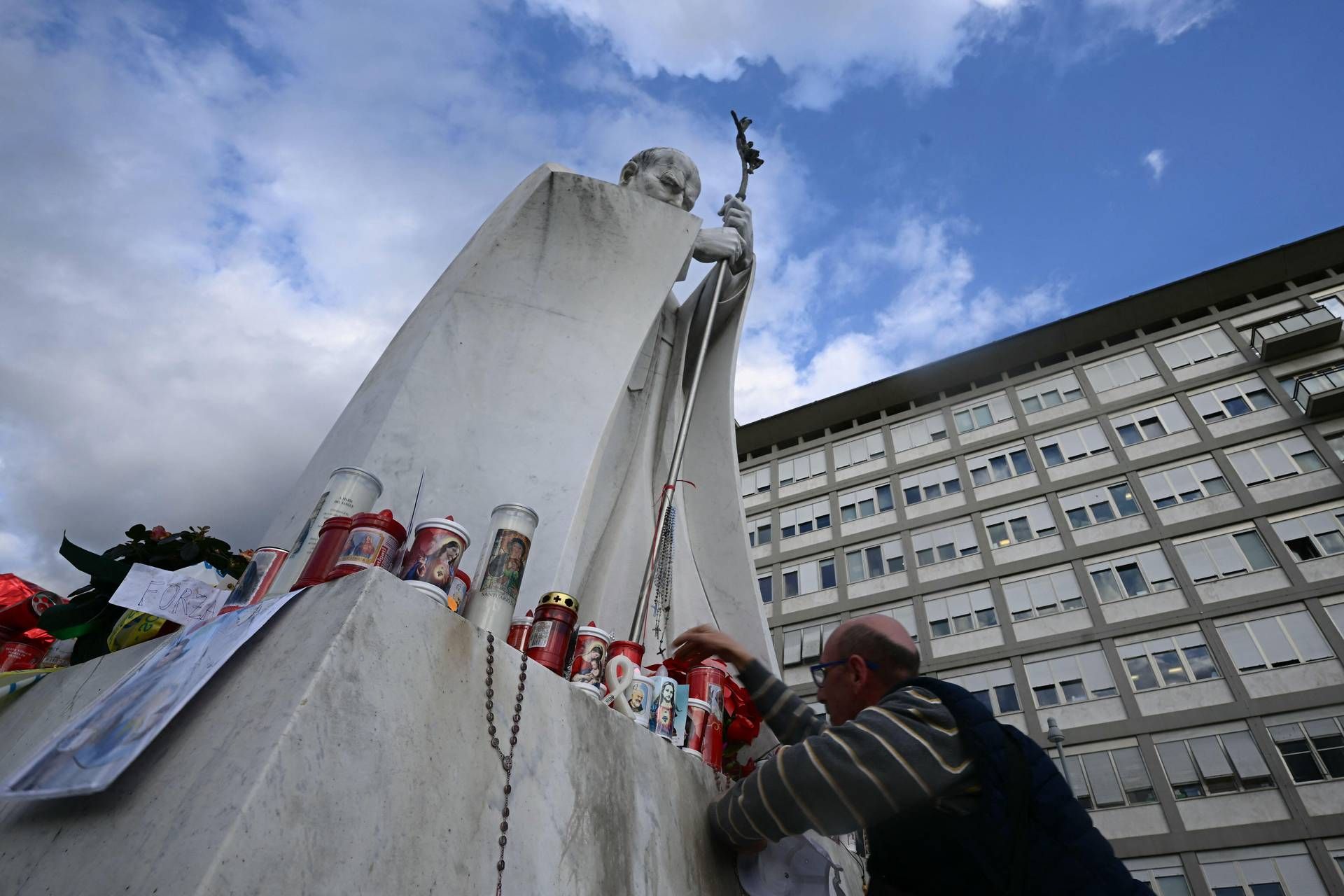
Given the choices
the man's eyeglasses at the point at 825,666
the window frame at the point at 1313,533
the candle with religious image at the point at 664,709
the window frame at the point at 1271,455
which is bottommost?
the candle with religious image at the point at 664,709

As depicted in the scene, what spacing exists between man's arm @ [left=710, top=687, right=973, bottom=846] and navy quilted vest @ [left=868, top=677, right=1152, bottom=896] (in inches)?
1.8

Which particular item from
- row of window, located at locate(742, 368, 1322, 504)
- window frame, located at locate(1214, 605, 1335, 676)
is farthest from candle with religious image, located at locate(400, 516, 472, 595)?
window frame, located at locate(1214, 605, 1335, 676)

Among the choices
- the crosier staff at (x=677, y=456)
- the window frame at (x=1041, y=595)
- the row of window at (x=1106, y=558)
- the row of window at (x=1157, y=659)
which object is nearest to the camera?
the crosier staff at (x=677, y=456)

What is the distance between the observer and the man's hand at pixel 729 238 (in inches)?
157

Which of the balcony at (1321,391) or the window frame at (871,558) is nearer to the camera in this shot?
the balcony at (1321,391)

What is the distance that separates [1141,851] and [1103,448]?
942 centimetres

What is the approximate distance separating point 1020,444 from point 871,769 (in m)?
20.6

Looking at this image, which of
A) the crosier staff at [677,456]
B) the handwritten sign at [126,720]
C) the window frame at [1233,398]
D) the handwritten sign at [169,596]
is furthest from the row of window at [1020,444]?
the handwritten sign at [126,720]

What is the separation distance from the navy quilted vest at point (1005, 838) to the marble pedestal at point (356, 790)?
55 cm

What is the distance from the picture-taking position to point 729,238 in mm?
4023

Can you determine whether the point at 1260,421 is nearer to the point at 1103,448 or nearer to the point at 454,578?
the point at 1103,448

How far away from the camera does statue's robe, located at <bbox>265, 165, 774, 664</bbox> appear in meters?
2.72

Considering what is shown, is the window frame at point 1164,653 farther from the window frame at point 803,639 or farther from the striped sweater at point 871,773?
the striped sweater at point 871,773

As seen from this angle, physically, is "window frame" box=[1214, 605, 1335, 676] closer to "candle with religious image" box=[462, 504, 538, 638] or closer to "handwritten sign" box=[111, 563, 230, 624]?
"candle with religious image" box=[462, 504, 538, 638]
